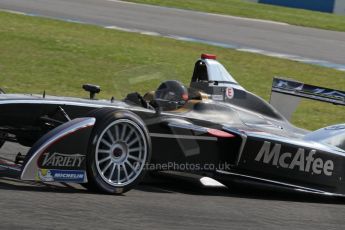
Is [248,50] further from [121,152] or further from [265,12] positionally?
[121,152]

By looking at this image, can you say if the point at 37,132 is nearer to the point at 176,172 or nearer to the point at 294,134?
the point at 176,172

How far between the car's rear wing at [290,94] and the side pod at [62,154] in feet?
9.72

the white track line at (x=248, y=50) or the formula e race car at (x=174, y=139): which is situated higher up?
the white track line at (x=248, y=50)

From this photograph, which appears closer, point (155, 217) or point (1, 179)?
point (155, 217)

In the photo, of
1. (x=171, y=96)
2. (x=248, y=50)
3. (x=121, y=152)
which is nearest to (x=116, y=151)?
(x=121, y=152)

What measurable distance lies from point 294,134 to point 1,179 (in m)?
2.92

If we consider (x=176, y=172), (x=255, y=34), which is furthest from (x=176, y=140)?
(x=255, y=34)

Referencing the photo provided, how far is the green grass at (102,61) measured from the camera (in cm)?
1346

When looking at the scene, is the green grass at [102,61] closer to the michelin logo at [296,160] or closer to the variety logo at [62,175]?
the michelin logo at [296,160]

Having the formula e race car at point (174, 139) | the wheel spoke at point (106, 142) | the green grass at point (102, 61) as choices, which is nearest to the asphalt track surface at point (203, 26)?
the green grass at point (102, 61)

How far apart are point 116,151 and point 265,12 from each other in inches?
890

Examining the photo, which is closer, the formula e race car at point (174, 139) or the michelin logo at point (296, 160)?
the formula e race car at point (174, 139)

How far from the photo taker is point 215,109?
7676 mm

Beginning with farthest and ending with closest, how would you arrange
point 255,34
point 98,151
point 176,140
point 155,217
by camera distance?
point 255,34 < point 176,140 < point 98,151 < point 155,217
